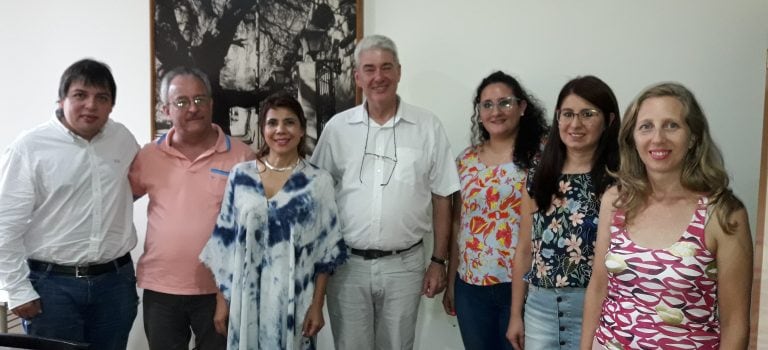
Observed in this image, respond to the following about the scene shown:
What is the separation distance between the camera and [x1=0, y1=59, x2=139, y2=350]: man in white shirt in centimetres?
194

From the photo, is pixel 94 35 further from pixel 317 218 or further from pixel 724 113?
pixel 724 113

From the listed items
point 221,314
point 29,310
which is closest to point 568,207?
point 221,314

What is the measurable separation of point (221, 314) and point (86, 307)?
0.53m

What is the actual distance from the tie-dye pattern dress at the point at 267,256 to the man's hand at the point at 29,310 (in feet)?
2.03

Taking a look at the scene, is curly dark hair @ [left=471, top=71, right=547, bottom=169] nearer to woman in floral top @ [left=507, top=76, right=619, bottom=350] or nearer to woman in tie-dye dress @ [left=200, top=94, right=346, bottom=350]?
woman in floral top @ [left=507, top=76, right=619, bottom=350]

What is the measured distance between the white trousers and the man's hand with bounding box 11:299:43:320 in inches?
41.9

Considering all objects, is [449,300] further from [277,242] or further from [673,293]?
[673,293]

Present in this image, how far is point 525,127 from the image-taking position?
2.14m

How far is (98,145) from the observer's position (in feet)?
6.84

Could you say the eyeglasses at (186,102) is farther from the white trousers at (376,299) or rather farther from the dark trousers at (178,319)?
the white trousers at (376,299)

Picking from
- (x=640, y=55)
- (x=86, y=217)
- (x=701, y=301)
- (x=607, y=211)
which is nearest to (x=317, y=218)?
(x=86, y=217)

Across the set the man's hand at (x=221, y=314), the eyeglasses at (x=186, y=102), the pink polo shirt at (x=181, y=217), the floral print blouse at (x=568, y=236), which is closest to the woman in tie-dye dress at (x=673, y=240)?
the floral print blouse at (x=568, y=236)

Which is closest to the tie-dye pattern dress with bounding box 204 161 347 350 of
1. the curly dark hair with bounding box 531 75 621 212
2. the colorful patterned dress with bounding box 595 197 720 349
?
the curly dark hair with bounding box 531 75 621 212

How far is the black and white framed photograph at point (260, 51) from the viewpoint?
2.61 metres
